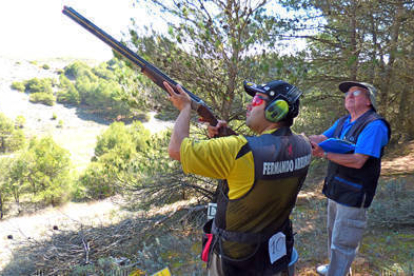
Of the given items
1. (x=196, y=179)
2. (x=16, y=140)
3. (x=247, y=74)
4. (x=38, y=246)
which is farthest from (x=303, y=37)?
(x=16, y=140)

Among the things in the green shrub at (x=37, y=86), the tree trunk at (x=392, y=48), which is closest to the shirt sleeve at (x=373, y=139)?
the tree trunk at (x=392, y=48)

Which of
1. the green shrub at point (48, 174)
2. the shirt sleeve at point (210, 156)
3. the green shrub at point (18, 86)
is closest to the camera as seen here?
the shirt sleeve at point (210, 156)

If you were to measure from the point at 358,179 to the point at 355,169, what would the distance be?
84 mm

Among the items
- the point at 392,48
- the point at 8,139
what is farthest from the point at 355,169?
the point at 8,139

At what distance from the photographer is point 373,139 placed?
199cm

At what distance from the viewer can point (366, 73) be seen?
5332mm

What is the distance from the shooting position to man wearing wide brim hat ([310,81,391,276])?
201 cm

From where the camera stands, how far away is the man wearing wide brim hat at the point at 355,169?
201 cm

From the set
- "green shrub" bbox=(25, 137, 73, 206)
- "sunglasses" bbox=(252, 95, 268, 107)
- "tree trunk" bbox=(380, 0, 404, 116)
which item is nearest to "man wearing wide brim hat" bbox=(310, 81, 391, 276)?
"sunglasses" bbox=(252, 95, 268, 107)

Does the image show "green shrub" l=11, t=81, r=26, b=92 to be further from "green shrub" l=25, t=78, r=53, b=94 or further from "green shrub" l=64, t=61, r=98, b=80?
"green shrub" l=64, t=61, r=98, b=80

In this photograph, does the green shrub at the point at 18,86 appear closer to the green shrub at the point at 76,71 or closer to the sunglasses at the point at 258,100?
the green shrub at the point at 76,71

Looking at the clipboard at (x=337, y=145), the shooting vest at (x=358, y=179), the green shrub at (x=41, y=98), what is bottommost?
the shooting vest at (x=358, y=179)

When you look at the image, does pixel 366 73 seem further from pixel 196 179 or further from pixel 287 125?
pixel 287 125

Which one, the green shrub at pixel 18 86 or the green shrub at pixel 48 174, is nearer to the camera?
the green shrub at pixel 48 174
